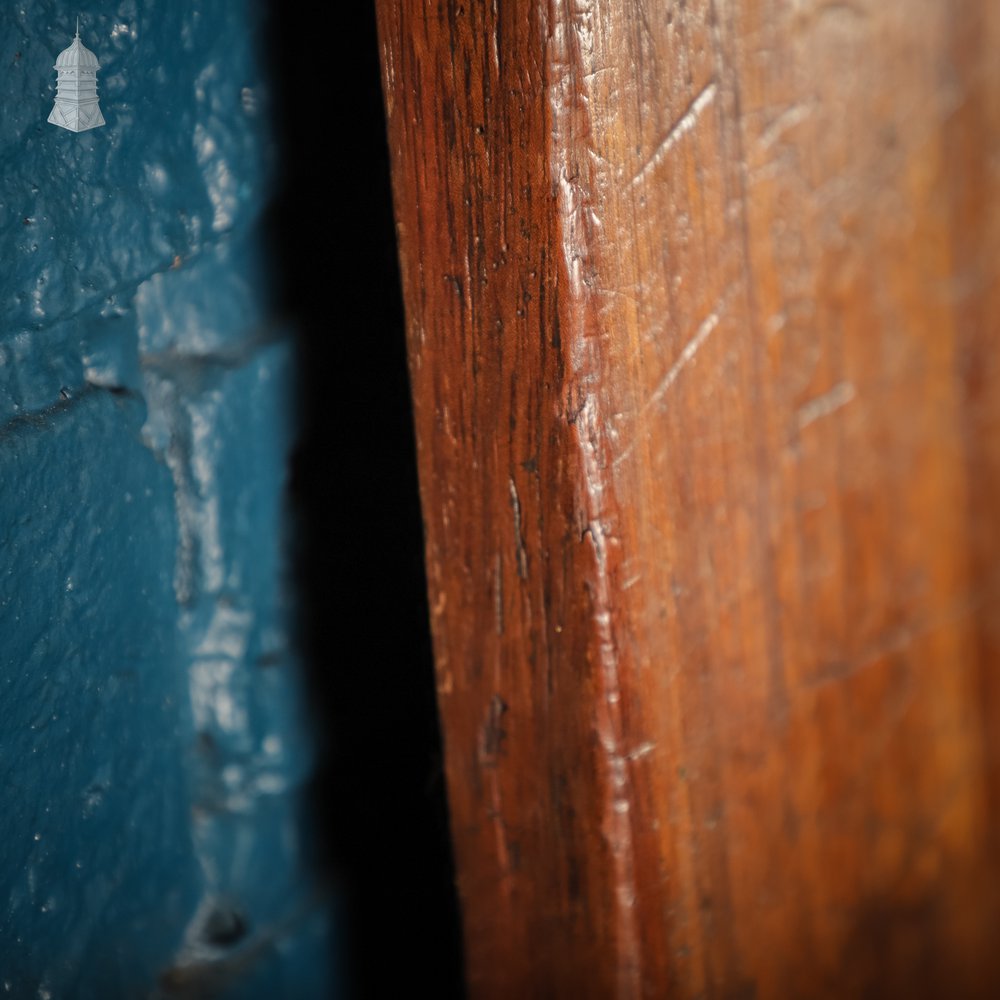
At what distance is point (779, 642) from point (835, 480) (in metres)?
0.08

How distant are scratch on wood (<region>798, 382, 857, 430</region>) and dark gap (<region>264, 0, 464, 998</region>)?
198 mm

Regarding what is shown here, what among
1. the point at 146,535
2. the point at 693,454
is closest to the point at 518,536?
the point at 693,454

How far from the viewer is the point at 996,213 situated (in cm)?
51

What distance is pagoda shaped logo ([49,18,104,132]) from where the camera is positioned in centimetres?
41

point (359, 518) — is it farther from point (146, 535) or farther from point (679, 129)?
point (679, 129)

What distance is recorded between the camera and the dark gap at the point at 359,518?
475mm

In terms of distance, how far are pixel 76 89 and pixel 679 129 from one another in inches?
10.1

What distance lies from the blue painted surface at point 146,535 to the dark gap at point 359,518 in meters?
0.01

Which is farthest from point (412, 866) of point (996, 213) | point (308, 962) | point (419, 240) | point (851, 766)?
point (996, 213)

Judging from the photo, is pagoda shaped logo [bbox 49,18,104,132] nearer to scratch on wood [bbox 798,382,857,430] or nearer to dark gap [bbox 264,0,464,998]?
dark gap [bbox 264,0,464,998]

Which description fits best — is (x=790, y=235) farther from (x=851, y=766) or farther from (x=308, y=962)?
(x=308, y=962)

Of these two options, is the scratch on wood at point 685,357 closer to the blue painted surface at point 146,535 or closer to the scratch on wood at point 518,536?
the scratch on wood at point 518,536

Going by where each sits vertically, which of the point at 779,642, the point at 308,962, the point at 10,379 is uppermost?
the point at 10,379

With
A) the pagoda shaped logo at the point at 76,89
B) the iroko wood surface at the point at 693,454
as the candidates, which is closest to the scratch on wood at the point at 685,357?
the iroko wood surface at the point at 693,454
